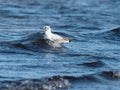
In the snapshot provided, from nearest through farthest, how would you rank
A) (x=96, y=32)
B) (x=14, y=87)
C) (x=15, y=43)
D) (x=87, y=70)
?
(x=14, y=87) < (x=87, y=70) < (x=15, y=43) < (x=96, y=32)

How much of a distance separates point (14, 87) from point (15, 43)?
5438 millimetres

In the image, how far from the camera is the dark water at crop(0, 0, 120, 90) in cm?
1259

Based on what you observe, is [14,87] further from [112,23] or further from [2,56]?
[112,23]

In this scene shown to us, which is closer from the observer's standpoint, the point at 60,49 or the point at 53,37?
the point at 60,49

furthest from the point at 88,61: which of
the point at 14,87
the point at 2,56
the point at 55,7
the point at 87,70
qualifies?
the point at 55,7

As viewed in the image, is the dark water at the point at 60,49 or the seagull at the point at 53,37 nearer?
the dark water at the point at 60,49

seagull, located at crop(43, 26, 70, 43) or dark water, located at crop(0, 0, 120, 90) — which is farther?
seagull, located at crop(43, 26, 70, 43)

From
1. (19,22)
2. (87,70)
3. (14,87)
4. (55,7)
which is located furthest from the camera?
(55,7)

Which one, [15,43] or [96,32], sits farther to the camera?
[96,32]

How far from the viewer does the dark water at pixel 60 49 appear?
1259cm

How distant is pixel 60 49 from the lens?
1656 cm

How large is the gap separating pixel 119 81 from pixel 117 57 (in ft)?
9.05

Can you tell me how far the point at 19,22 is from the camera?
21609mm

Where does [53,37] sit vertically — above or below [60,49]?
above
